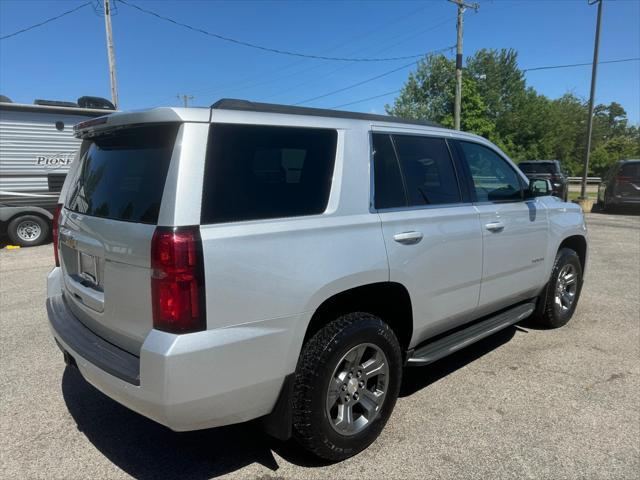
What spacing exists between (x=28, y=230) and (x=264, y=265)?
9315 mm

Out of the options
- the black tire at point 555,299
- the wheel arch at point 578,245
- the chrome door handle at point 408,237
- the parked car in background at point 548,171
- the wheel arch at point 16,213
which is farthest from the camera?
the parked car in background at point 548,171

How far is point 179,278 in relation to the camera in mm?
2023

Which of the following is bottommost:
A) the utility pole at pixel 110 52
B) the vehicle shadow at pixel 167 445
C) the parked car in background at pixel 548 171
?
the vehicle shadow at pixel 167 445

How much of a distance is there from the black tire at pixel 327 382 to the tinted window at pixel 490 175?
5.16ft

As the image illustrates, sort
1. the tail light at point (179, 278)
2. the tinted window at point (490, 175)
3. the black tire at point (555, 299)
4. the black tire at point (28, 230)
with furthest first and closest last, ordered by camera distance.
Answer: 1. the black tire at point (28, 230)
2. the black tire at point (555, 299)
3. the tinted window at point (490, 175)
4. the tail light at point (179, 278)

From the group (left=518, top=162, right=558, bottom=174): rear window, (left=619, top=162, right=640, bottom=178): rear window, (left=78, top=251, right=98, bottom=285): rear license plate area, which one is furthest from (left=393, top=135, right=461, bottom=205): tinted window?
(left=518, top=162, right=558, bottom=174): rear window

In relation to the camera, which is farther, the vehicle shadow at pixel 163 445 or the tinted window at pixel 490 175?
the tinted window at pixel 490 175

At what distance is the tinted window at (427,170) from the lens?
3.15 meters

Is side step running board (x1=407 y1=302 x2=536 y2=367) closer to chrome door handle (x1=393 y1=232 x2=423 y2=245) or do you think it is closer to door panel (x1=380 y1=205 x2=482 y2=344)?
door panel (x1=380 y1=205 x2=482 y2=344)

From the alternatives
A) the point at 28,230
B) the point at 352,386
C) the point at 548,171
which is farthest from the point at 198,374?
the point at 548,171

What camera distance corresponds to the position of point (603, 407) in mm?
3291

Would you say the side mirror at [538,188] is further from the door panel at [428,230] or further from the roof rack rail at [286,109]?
the roof rack rail at [286,109]

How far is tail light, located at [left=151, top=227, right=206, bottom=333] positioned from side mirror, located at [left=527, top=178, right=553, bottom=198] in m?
3.23

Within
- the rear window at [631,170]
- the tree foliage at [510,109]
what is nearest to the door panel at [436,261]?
the rear window at [631,170]
